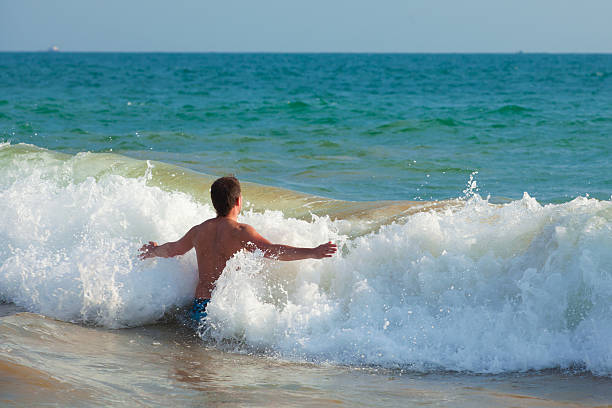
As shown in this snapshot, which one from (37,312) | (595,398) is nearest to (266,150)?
(37,312)

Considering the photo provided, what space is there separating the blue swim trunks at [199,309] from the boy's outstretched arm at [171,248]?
0.38 metres

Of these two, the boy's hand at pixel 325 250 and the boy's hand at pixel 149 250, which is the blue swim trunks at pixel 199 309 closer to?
the boy's hand at pixel 149 250

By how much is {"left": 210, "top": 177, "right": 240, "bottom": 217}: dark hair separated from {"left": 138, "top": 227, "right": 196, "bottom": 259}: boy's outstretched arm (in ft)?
1.02

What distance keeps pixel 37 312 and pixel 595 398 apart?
13.0 feet

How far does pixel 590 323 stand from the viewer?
4543mm

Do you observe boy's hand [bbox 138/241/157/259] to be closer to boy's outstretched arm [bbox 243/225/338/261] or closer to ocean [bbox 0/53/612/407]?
ocean [bbox 0/53/612/407]

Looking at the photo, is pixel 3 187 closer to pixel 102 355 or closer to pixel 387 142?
pixel 102 355

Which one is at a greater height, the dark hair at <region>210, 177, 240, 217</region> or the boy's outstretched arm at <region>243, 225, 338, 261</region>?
the dark hair at <region>210, 177, 240, 217</region>

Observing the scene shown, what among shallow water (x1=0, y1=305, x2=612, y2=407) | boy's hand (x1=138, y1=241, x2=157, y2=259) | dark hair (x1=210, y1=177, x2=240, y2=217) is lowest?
shallow water (x1=0, y1=305, x2=612, y2=407)

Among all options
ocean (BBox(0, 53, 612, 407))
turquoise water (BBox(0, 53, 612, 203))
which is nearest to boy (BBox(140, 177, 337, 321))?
ocean (BBox(0, 53, 612, 407))

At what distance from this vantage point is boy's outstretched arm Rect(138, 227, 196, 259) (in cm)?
512

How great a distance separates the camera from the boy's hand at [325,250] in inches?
178

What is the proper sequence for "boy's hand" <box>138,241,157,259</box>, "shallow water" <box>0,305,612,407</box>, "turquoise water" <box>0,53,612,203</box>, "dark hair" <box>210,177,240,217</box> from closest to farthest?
1. "shallow water" <box>0,305,612,407</box>
2. "dark hair" <box>210,177,240,217</box>
3. "boy's hand" <box>138,241,157,259</box>
4. "turquoise water" <box>0,53,612,203</box>

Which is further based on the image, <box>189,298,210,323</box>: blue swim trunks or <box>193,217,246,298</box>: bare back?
<box>189,298,210,323</box>: blue swim trunks
